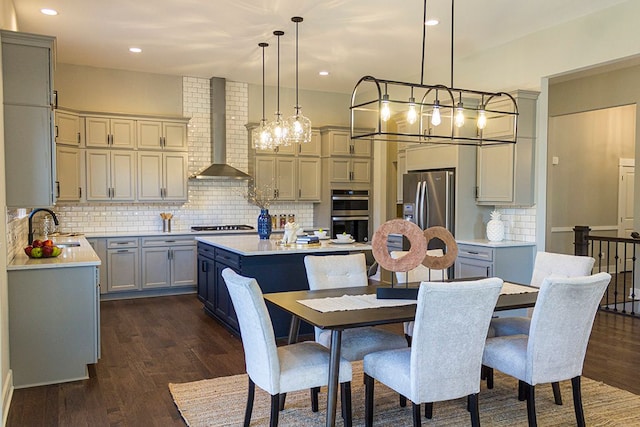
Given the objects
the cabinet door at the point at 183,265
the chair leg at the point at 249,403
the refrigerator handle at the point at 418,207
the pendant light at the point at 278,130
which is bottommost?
the chair leg at the point at 249,403

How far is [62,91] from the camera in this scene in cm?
708

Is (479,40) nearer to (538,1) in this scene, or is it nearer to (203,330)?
(538,1)

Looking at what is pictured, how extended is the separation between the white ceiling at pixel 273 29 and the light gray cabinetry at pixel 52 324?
2.62 m

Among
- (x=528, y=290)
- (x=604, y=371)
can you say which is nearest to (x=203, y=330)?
(x=528, y=290)

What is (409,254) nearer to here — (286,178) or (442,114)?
(442,114)

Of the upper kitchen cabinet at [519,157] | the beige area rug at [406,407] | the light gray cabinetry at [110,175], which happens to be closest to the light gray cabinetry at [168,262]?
the light gray cabinetry at [110,175]

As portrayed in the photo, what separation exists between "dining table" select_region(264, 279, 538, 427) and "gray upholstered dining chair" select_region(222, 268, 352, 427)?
12 cm

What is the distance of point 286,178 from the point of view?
26.9 feet

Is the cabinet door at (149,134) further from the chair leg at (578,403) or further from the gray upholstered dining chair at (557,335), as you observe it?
the chair leg at (578,403)

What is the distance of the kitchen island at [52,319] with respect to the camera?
3777mm

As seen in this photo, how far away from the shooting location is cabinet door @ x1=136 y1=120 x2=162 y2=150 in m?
7.23

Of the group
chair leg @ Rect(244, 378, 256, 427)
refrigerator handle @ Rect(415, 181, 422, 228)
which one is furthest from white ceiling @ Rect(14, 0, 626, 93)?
chair leg @ Rect(244, 378, 256, 427)

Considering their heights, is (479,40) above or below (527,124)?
above

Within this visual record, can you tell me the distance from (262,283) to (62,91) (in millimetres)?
4279
